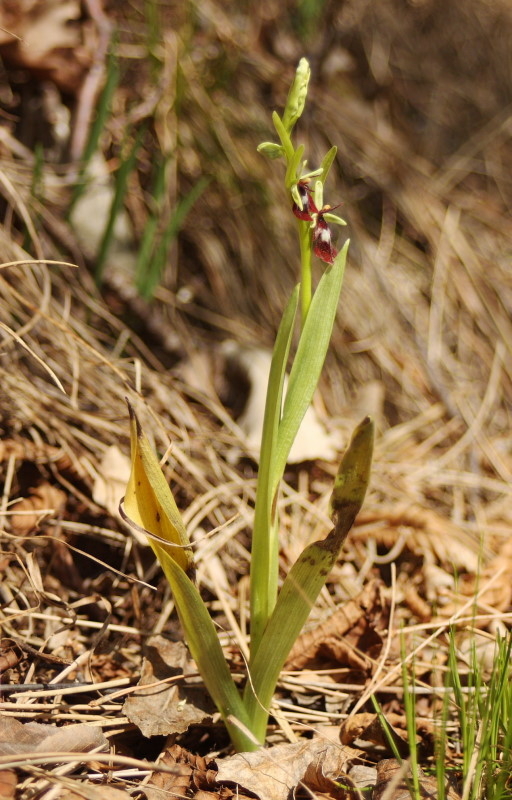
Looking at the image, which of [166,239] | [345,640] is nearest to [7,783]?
[345,640]

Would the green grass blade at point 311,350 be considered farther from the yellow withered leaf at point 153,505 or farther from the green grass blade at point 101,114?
the green grass blade at point 101,114

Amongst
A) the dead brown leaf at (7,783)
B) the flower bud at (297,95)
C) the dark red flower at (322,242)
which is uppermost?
the flower bud at (297,95)

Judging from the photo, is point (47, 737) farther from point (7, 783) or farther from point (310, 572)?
point (310, 572)

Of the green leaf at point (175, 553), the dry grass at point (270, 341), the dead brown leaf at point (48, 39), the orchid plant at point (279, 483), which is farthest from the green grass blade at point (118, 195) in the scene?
the green leaf at point (175, 553)

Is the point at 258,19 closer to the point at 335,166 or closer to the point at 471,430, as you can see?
the point at 335,166

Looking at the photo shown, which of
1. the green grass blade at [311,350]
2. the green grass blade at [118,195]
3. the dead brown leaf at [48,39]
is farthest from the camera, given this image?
the dead brown leaf at [48,39]

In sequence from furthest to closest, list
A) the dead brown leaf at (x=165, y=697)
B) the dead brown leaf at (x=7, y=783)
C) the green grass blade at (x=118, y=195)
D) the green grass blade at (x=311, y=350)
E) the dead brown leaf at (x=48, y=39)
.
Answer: the dead brown leaf at (x=48, y=39) < the green grass blade at (x=118, y=195) < the dead brown leaf at (x=165, y=697) < the green grass blade at (x=311, y=350) < the dead brown leaf at (x=7, y=783)

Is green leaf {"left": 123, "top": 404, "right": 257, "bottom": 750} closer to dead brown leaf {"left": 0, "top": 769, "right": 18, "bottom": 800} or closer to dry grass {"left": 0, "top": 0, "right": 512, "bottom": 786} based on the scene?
dry grass {"left": 0, "top": 0, "right": 512, "bottom": 786}
